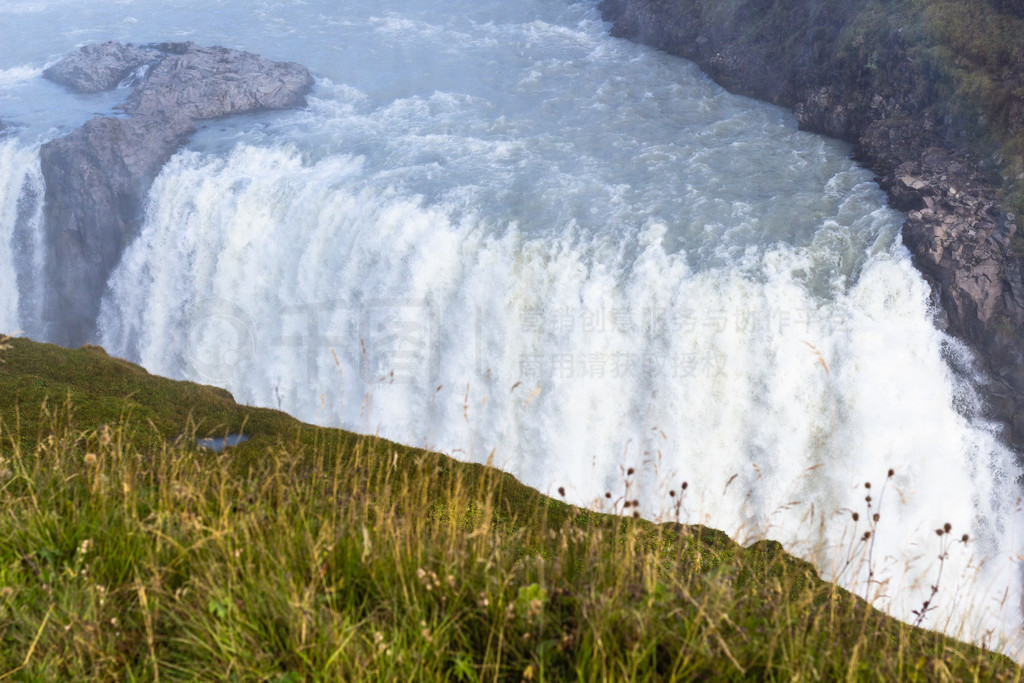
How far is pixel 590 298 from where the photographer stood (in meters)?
15.3

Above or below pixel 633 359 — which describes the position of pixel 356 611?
above

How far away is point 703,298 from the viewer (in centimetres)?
1459

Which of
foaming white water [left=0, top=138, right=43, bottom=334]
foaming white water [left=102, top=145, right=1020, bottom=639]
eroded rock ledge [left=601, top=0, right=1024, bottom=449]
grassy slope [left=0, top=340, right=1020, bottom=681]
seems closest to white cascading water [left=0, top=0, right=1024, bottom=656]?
foaming white water [left=102, top=145, right=1020, bottom=639]

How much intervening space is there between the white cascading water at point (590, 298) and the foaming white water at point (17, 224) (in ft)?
0.86

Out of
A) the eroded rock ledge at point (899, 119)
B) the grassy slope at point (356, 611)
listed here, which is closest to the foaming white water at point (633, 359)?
the eroded rock ledge at point (899, 119)

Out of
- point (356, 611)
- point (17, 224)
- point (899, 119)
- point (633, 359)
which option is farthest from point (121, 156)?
point (356, 611)

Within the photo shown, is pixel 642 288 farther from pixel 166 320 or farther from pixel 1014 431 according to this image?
pixel 166 320

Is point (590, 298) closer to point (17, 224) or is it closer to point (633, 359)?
point (633, 359)

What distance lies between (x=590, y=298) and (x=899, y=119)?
33.2 ft

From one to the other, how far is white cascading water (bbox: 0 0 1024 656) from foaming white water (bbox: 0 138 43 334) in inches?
10.4

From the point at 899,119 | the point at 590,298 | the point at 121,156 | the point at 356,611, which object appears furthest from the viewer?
the point at 121,156

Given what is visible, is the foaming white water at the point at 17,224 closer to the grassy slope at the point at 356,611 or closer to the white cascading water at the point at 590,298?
the white cascading water at the point at 590,298

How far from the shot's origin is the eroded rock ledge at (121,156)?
955 inches

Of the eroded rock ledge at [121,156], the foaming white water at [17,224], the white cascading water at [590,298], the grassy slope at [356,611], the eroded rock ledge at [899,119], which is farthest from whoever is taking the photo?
the foaming white water at [17,224]
